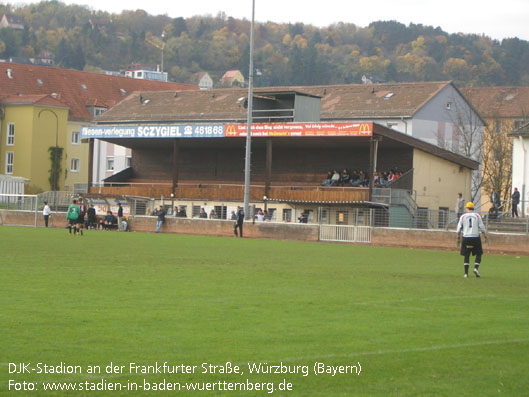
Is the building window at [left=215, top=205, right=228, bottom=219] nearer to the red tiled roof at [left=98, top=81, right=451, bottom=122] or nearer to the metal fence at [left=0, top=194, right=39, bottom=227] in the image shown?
the metal fence at [left=0, top=194, right=39, bottom=227]

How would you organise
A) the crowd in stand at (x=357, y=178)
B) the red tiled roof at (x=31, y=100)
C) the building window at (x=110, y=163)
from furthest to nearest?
the red tiled roof at (x=31, y=100) < the building window at (x=110, y=163) < the crowd in stand at (x=357, y=178)

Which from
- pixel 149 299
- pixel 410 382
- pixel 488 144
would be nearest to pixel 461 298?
pixel 149 299

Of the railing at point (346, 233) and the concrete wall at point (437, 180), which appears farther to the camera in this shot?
the concrete wall at point (437, 180)

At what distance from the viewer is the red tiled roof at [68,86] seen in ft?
323

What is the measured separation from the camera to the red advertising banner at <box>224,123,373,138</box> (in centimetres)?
5303

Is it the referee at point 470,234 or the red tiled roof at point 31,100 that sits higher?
the red tiled roof at point 31,100

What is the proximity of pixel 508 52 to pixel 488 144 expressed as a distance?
357ft

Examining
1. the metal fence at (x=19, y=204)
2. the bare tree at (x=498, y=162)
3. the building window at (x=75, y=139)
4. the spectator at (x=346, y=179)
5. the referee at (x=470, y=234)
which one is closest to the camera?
the referee at (x=470, y=234)

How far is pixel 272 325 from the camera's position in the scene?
40.7 ft

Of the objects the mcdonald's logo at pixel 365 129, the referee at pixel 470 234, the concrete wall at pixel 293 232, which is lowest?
the concrete wall at pixel 293 232

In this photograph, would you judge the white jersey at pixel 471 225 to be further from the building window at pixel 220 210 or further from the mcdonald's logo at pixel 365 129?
the building window at pixel 220 210

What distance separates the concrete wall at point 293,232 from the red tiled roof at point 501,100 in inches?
2022

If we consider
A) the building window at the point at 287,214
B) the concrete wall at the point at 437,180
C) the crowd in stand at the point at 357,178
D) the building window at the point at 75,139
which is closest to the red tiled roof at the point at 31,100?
the building window at the point at 75,139

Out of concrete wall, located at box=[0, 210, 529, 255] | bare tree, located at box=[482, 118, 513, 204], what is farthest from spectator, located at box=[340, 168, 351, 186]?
bare tree, located at box=[482, 118, 513, 204]
